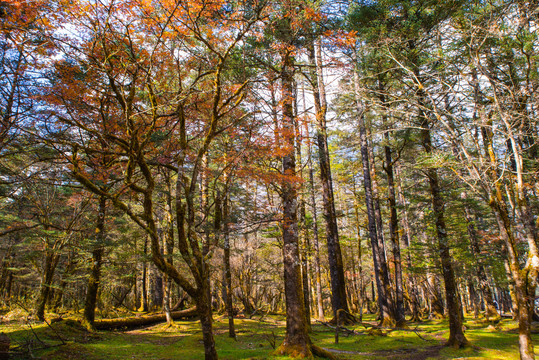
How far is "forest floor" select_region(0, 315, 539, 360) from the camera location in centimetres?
721

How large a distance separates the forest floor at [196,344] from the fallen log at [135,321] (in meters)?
0.48

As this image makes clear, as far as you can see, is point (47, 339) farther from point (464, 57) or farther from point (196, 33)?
point (464, 57)

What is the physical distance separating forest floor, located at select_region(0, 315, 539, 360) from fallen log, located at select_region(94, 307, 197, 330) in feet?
1.56

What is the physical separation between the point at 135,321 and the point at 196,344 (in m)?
5.38

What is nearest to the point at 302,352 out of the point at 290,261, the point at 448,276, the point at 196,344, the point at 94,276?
the point at 290,261

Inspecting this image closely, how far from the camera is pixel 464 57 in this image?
8.14 metres

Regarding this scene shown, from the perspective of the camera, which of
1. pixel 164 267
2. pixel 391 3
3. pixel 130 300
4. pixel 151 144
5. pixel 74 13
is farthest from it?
pixel 130 300

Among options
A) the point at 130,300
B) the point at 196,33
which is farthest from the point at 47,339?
the point at 130,300

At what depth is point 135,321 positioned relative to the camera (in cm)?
1300

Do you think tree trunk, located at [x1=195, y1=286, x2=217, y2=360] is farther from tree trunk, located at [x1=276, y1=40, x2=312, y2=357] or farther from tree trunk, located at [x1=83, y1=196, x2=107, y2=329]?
tree trunk, located at [x1=83, y1=196, x2=107, y2=329]

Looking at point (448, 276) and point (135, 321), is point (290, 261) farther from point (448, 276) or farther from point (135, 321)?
point (135, 321)

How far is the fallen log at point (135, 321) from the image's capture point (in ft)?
37.5

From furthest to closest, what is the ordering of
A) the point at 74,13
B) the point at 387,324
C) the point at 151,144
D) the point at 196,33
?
the point at 387,324
the point at 151,144
the point at 74,13
the point at 196,33

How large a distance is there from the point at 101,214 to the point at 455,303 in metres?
12.3
